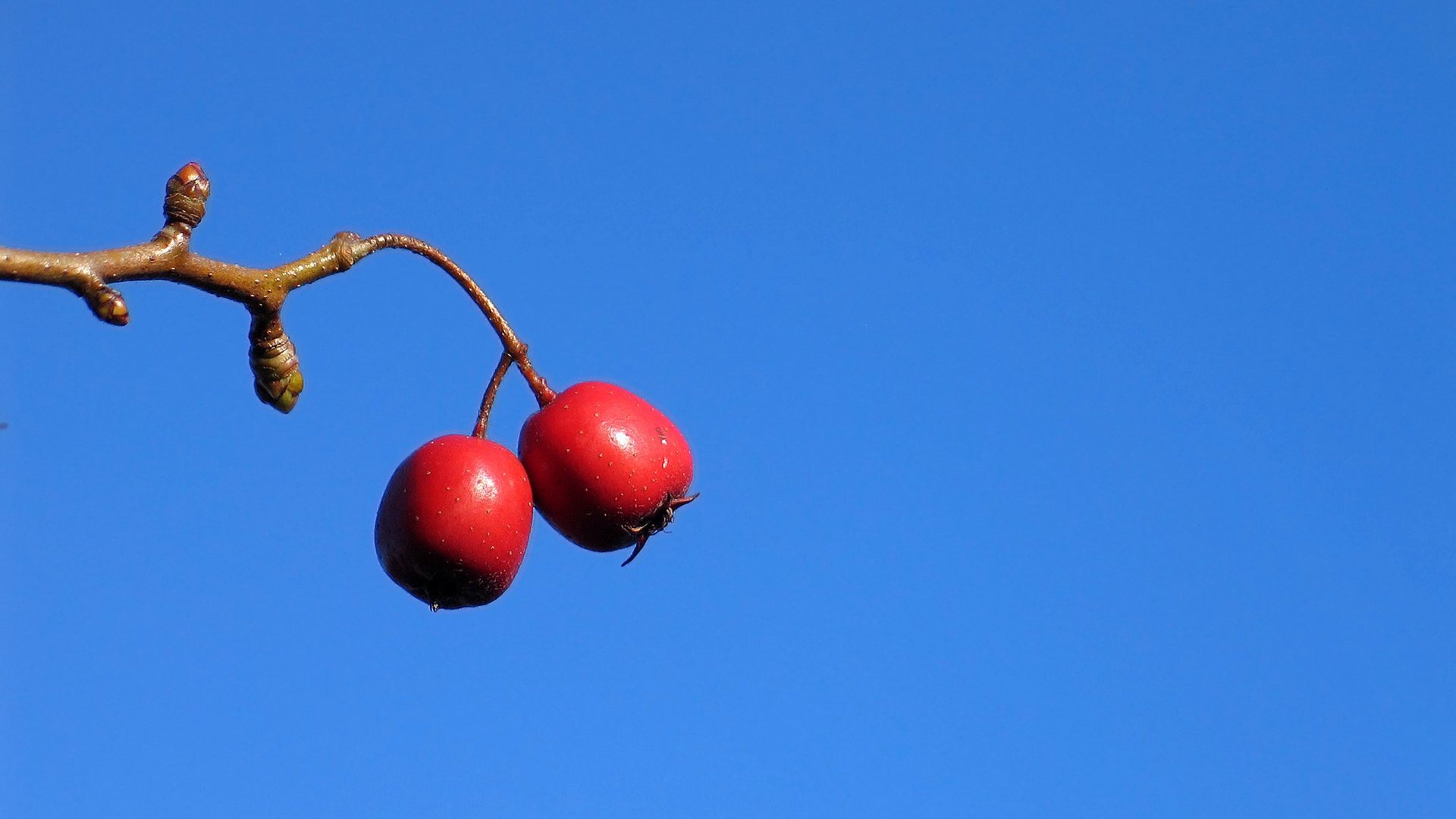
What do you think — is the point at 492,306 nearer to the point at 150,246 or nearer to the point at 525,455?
the point at 525,455

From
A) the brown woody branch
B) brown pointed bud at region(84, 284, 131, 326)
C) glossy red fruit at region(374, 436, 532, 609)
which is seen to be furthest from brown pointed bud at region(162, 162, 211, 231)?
glossy red fruit at region(374, 436, 532, 609)

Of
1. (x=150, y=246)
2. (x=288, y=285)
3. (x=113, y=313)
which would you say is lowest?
(x=113, y=313)

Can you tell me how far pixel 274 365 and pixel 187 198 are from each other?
1.45 ft

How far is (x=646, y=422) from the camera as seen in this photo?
3047 mm

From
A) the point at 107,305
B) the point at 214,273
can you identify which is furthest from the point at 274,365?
the point at 107,305

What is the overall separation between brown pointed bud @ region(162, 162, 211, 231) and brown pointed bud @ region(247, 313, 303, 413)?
0.26m

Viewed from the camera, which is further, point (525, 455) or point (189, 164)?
point (525, 455)

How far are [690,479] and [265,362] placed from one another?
0.97m

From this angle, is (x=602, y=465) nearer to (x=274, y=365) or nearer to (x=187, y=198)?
(x=274, y=365)

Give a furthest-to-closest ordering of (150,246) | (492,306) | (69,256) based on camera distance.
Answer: (492,306) < (150,246) < (69,256)

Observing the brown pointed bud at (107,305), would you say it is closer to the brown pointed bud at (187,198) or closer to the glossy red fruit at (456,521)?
the brown pointed bud at (187,198)

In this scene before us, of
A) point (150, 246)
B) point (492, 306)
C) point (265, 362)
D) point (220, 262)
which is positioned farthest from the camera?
point (492, 306)

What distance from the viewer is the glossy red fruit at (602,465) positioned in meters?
2.95

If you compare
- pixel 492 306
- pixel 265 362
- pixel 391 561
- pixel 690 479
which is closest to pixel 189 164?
pixel 265 362
